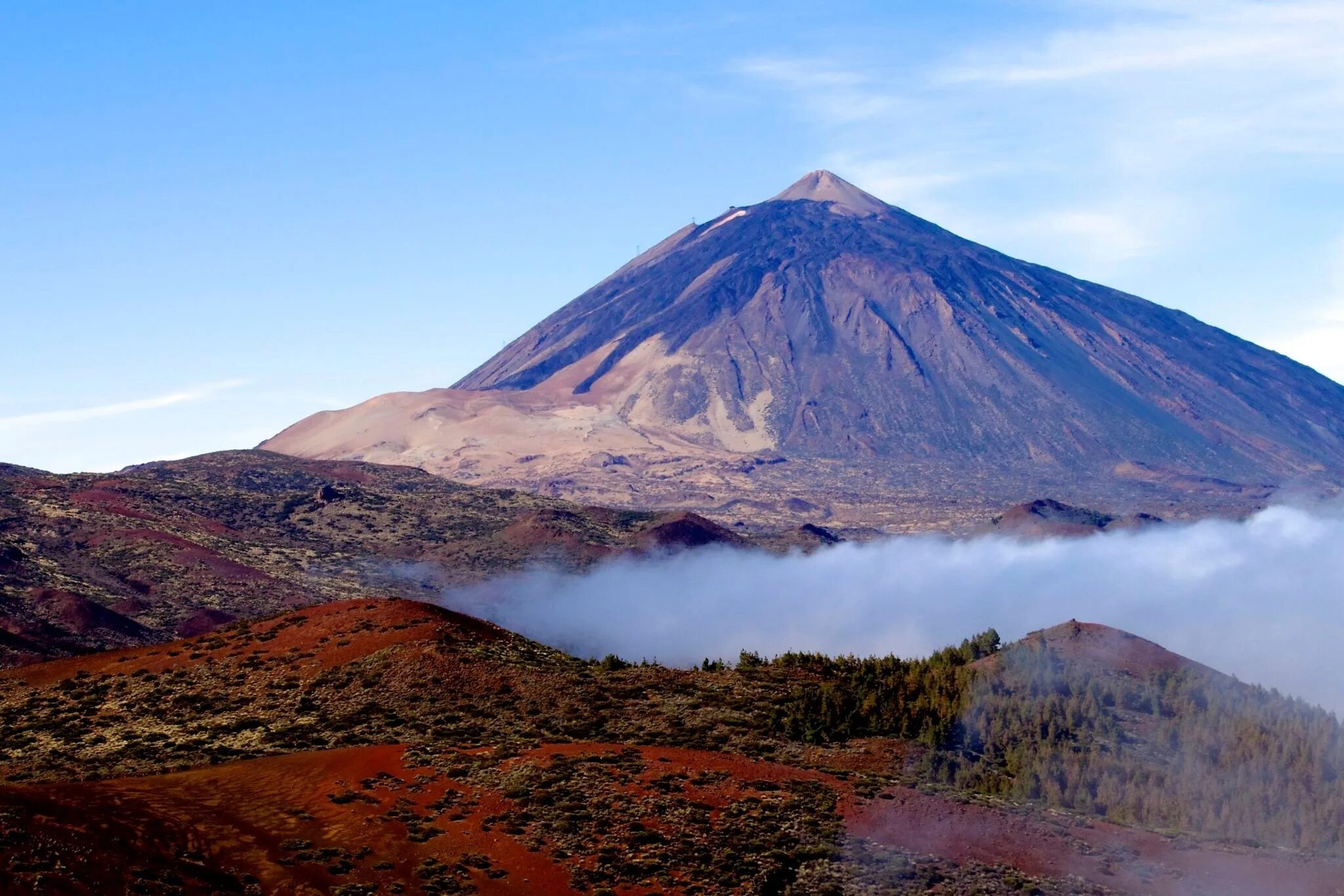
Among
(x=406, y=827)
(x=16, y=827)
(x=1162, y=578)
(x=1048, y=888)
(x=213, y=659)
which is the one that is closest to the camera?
(x=16, y=827)

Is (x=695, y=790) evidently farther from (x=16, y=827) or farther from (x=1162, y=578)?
(x=1162, y=578)

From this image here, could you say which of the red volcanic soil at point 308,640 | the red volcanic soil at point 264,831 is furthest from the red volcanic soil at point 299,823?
the red volcanic soil at point 308,640

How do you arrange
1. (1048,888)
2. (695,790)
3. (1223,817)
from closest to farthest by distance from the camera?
(1048,888), (695,790), (1223,817)

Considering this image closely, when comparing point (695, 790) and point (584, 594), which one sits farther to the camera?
point (584, 594)

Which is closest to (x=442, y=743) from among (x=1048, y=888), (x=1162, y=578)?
(x=1048, y=888)

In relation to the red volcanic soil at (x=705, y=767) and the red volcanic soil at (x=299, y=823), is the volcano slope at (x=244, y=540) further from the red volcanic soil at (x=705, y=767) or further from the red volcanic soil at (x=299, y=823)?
the red volcanic soil at (x=705, y=767)

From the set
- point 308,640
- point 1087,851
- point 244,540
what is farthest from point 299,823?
point 244,540
